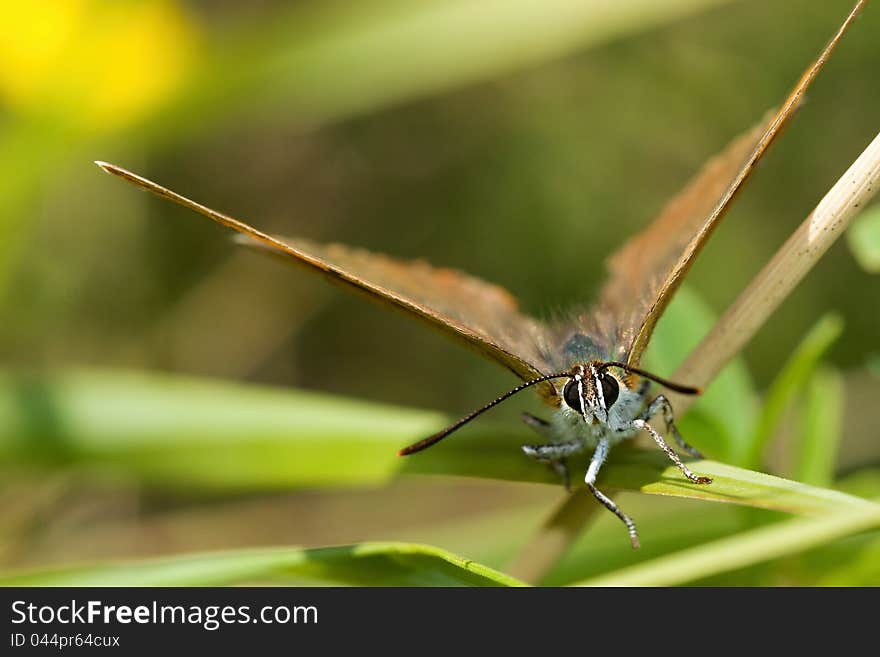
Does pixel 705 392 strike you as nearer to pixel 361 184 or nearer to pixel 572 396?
pixel 572 396

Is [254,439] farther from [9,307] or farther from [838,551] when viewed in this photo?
[9,307]

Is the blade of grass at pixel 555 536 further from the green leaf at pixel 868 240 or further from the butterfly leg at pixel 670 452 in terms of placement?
the green leaf at pixel 868 240

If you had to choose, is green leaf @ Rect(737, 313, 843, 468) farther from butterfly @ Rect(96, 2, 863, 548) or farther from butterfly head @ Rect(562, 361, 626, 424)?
butterfly head @ Rect(562, 361, 626, 424)

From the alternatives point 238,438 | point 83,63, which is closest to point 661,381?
point 238,438

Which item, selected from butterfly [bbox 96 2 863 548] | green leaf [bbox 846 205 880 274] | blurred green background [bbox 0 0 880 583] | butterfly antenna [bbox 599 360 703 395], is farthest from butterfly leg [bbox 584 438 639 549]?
blurred green background [bbox 0 0 880 583]
